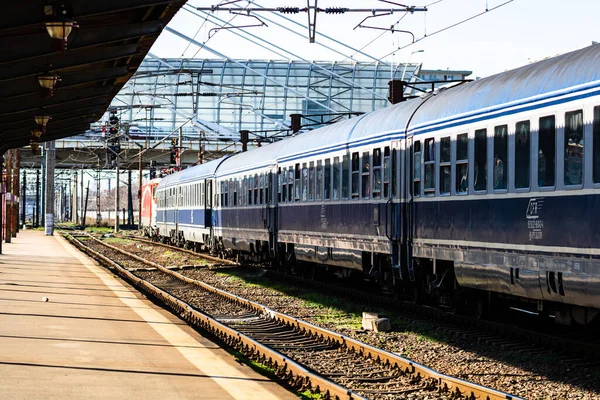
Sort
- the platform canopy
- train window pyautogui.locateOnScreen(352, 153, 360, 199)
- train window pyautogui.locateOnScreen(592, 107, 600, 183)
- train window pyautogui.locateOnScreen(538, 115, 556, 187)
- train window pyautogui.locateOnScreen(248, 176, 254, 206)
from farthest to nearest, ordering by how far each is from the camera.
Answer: train window pyautogui.locateOnScreen(248, 176, 254, 206)
train window pyautogui.locateOnScreen(352, 153, 360, 199)
the platform canopy
train window pyautogui.locateOnScreen(538, 115, 556, 187)
train window pyautogui.locateOnScreen(592, 107, 600, 183)

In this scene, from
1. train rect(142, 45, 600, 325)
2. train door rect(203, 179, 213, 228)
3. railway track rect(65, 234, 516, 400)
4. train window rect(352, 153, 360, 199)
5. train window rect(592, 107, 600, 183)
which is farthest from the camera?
train door rect(203, 179, 213, 228)

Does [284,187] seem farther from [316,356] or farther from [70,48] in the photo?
[316,356]

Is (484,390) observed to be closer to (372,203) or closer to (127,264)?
(372,203)

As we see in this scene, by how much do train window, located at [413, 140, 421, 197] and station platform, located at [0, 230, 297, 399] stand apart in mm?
4313

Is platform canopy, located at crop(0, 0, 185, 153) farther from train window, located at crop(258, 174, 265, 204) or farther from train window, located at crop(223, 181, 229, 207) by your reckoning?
train window, located at crop(223, 181, 229, 207)

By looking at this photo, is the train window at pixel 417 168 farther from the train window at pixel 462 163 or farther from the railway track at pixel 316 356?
the railway track at pixel 316 356

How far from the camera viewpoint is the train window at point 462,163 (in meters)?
14.4

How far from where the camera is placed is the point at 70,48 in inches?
626

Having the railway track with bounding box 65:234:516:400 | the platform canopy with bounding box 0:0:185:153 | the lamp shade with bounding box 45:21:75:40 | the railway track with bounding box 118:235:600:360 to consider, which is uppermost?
the platform canopy with bounding box 0:0:185:153

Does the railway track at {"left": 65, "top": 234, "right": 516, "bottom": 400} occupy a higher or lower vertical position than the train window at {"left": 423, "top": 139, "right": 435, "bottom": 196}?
lower

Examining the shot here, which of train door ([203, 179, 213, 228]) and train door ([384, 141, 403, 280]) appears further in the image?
train door ([203, 179, 213, 228])

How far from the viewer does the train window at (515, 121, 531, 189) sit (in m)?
12.4

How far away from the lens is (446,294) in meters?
16.4

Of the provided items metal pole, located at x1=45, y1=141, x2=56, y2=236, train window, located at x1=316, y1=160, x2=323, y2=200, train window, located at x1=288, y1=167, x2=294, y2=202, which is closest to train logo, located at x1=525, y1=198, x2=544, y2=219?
train window, located at x1=316, y1=160, x2=323, y2=200
